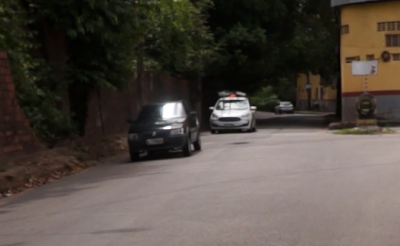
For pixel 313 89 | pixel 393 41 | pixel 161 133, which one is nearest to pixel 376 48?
pixel 393 41

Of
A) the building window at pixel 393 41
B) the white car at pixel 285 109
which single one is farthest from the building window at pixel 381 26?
the white car at pixel 285 109

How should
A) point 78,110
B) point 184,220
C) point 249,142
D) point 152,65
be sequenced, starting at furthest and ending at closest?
point 152,65 < point 249,142 < point 78,110 < point 184,220

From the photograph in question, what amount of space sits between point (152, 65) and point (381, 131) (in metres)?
10.4

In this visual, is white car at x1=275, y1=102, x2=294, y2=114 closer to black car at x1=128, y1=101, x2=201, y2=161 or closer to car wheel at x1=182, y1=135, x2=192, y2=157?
black car at x1=128, y1=101, x2=201, y2=161

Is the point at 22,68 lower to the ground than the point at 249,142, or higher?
higher

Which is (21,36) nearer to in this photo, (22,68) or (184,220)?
(22,68)

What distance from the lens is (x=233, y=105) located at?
35.9 metres

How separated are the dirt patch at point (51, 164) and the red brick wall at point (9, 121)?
1.11ft

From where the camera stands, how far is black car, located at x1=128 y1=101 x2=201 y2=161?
20656 mm

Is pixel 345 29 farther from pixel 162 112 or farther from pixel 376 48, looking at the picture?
pixel 162 112

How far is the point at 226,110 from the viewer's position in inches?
1388

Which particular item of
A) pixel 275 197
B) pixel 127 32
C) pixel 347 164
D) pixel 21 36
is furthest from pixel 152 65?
pixel 275 197

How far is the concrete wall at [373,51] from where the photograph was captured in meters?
36.8

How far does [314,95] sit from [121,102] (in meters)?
63.2
